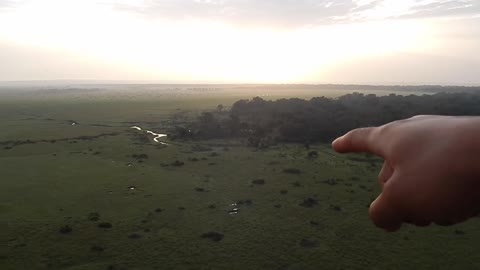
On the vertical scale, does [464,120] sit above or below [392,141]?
above

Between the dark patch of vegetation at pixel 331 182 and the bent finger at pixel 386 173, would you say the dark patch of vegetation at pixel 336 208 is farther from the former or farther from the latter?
the bent finger at pixel 386 173

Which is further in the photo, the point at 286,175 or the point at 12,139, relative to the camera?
the point at 12,139

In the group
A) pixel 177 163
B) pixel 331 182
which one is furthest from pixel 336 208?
pixel 177 163

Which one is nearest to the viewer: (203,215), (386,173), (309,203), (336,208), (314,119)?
(386,173)

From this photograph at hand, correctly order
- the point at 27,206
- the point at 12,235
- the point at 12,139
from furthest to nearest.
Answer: the point at 12,139
the point at 27,206
the point at 12,235

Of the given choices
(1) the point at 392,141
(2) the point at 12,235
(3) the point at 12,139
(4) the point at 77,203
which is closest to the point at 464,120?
(1) the point at 392,141

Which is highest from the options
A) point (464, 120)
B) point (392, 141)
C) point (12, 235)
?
point (464, 120)

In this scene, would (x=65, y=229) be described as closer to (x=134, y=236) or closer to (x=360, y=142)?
(x=134, y=236)

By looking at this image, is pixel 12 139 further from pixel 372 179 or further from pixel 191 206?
pixel 372 179
